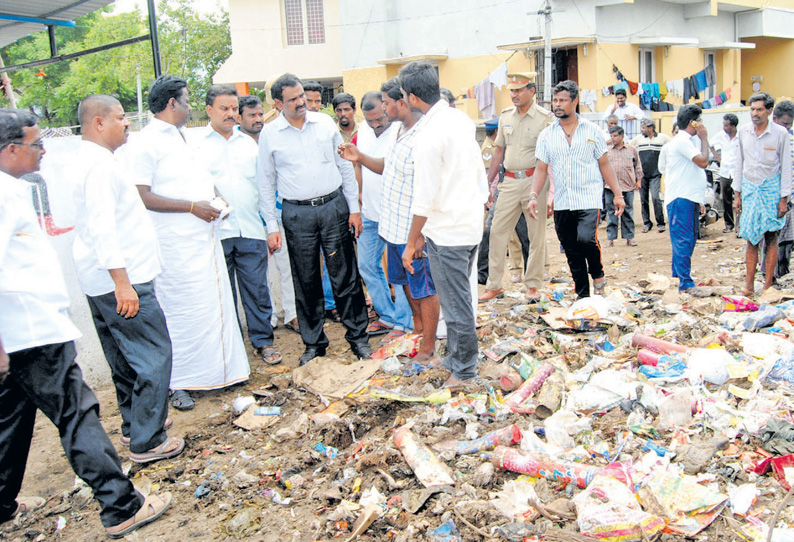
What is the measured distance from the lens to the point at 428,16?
22.5 metres

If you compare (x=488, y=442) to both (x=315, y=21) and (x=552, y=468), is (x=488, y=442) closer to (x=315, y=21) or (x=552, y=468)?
(x=552, y=468)

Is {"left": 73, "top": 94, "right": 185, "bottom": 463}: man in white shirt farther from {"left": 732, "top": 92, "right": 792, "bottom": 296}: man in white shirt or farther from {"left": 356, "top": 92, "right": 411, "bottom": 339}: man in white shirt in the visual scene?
{"left": 732, "top": 92, "right": 792, "bottom": 296}: man in white shirt

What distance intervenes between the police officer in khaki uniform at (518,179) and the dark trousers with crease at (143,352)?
12.1ft

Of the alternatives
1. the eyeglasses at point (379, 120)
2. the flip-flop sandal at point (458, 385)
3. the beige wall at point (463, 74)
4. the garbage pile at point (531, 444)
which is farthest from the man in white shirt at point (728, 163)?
the beige wall at point (463, 74)

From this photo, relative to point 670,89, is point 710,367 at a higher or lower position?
lower

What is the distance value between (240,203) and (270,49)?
24492 mm

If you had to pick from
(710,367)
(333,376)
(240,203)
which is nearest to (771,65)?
(710,367)

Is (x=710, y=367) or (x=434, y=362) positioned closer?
Result: (x=710, y=367)

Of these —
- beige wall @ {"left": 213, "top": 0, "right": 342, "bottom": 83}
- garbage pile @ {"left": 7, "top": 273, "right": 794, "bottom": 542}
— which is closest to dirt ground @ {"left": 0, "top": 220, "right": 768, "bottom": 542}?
garbage pile @ {"left": 7, "top": 273, "right": 794, "bottom": 542}

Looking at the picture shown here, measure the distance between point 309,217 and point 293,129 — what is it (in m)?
0.68

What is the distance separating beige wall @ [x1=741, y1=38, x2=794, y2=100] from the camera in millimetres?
25859

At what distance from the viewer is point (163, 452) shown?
389cm

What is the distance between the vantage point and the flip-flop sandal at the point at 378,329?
19.3ft

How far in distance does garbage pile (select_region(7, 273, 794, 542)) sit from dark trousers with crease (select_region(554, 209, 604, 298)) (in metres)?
0.76
